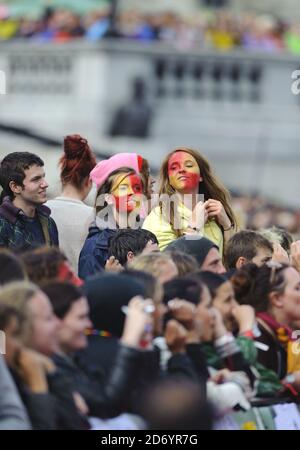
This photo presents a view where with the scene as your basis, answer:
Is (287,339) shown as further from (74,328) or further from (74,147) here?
(74,147)

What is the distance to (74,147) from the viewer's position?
11367 mm

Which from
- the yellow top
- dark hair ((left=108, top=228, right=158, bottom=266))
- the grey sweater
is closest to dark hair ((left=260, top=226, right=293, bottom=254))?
the yellow top

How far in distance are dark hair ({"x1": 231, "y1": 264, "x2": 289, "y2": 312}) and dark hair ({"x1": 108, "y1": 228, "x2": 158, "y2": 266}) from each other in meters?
1.02

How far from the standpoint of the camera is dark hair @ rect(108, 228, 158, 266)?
1039 centimetres

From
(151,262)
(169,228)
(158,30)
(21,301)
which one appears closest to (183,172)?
(169,228)

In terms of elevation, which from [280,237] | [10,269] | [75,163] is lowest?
[280,237]

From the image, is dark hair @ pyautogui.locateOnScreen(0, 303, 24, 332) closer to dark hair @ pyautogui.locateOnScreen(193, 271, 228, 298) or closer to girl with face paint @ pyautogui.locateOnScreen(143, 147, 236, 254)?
dark hair @ pyautogui.locateOnScreen(193, 271, 228, 298)

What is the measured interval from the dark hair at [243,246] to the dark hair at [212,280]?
1575 mm

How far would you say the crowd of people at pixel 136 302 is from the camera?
7.59m

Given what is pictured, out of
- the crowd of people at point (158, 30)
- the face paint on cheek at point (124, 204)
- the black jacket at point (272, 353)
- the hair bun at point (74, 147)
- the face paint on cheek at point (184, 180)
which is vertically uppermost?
the crowd of people at point (158, 30)

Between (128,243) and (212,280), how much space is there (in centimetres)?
141

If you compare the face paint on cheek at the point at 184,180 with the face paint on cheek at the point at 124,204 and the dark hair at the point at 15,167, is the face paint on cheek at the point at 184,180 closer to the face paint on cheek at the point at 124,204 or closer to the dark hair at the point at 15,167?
the face paint on cheek at the point at 124,204

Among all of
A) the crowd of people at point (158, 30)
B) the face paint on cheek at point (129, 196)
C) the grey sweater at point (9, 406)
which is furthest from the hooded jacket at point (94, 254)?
the crowd of people at point (158, 30)

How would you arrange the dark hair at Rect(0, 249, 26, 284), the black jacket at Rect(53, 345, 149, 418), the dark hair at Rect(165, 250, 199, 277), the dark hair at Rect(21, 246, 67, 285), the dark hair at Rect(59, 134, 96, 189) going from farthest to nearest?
the dark hair at Rect(59, 134, 96, 189)
the dark hair at Rect(165, 250, 199, 277)
the dark hair at Rect(21, 246, 67, 285)
the dark hair at Rect(0, 249, 26, 284)
the black jacket at Rect(53, 345, 149, 418)
